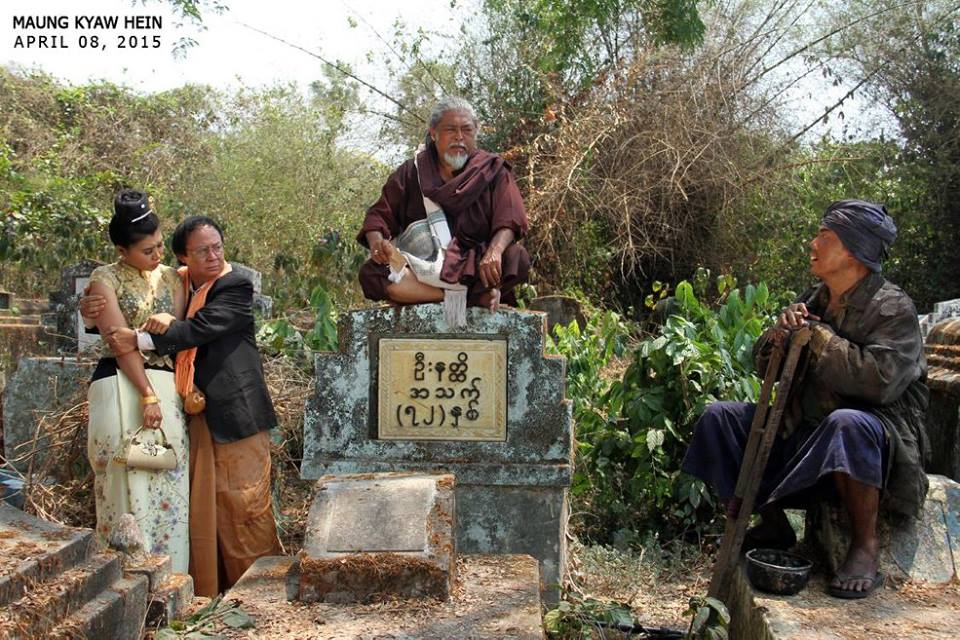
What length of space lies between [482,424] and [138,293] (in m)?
1.70

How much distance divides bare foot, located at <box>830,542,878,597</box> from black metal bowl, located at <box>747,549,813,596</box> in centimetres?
12

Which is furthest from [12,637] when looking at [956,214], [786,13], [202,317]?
[956,214]

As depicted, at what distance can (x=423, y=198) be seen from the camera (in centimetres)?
466

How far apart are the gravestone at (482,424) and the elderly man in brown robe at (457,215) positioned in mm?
133

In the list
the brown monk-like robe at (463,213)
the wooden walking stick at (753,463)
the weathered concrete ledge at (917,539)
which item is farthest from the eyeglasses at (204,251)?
the weathered concrete ledge at (917,539)

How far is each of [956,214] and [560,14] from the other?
17.7 feet

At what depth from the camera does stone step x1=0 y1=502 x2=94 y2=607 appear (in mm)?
2551

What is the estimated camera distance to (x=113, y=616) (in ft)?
9.39

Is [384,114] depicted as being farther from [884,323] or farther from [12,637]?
[12,637]

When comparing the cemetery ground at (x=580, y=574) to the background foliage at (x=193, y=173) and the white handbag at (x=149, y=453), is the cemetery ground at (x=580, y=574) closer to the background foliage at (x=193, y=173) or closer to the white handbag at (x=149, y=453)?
the white handbag at (x=149, y=453)

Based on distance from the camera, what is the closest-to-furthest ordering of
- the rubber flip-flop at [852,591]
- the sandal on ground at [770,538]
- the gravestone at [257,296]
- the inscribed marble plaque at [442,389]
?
the rubber flip-flop at [852,591] < the sandal on ground at [770,538] < the inscribed marble plaque at [442,389] < the gravestone at [257,296]

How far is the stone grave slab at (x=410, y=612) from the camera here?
2.96 m

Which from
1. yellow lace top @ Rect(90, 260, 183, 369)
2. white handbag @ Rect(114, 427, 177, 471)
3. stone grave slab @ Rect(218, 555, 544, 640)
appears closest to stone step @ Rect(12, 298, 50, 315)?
yellow lace top @ Rect(90, 260, 183, 369)

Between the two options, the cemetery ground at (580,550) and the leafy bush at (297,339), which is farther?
the leafy bush at (297,339)
